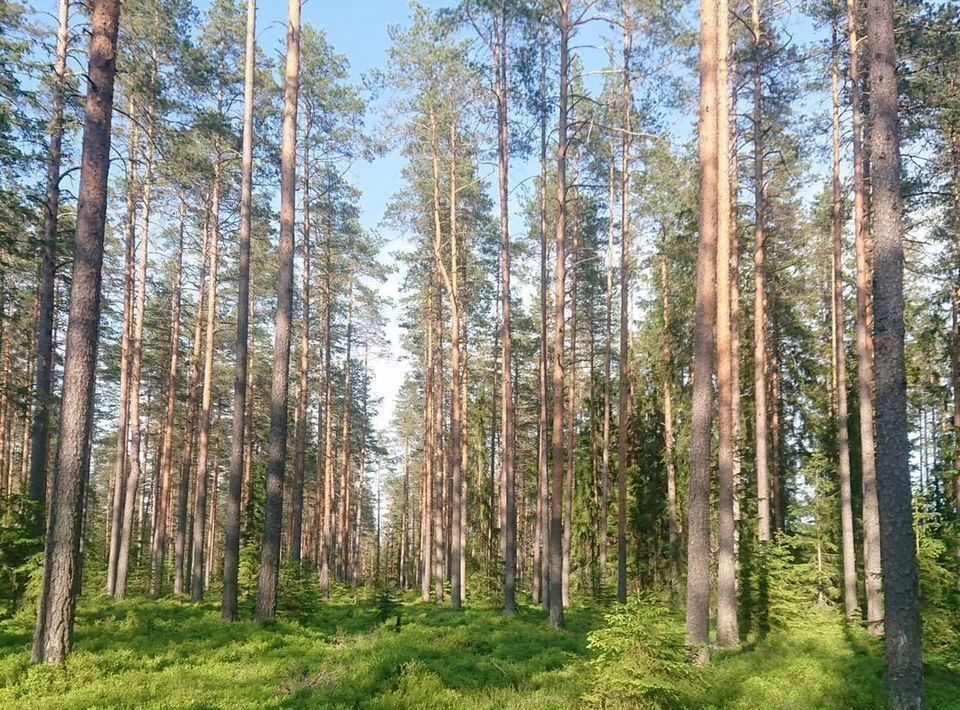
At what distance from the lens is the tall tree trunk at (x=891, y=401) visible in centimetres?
669

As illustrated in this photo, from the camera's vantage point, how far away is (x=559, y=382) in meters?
15.4

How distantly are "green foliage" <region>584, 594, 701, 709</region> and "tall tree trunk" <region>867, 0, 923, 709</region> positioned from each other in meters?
2.26

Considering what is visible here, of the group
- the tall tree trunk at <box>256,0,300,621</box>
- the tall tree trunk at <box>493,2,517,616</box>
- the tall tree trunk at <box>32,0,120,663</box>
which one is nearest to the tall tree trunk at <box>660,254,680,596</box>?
the tall tree trunk at <box>493,2,517,616</box>

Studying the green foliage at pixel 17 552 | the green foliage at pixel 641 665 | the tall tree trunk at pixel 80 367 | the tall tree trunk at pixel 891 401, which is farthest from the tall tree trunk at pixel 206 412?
the tall tree trunk at pixel 891 401

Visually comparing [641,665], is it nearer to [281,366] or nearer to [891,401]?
[891,401]

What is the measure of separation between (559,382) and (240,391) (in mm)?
7618

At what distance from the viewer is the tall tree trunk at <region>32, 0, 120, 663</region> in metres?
8.26

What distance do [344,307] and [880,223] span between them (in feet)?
85.7

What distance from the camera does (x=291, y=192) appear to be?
1383cm

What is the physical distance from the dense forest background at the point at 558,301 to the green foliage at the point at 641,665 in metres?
0.05

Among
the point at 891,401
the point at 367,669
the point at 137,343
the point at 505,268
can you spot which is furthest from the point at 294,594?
the point at 891,401

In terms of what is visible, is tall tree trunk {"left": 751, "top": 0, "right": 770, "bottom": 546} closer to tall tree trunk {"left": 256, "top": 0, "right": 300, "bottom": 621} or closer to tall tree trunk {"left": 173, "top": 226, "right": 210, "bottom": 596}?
tall tree trunk {"left": 256, "top": 0, "right": 300, "bottom": 621}

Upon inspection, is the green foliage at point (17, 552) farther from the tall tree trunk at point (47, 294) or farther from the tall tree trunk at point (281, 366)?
the tall tree trunk at point (281, 366)

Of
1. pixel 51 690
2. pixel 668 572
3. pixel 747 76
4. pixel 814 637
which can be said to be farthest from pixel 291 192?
pixel 668 572
